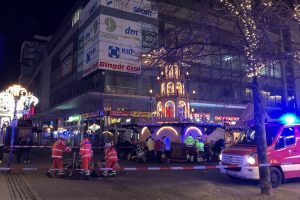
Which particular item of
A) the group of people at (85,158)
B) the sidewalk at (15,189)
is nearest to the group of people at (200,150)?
the group of people at (85,158)

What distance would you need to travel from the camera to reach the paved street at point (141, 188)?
35.2 ft

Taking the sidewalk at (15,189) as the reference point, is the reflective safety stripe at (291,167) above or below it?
above

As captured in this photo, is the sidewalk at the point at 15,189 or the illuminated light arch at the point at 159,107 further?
the illuminated light arch at the point at 159,107

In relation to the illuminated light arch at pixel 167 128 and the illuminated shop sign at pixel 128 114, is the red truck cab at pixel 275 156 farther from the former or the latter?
the illuminated shop sign at pixel 128 114

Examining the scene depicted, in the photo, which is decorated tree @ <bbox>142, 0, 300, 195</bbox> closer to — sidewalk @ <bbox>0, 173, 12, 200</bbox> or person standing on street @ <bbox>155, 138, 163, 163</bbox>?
sidewalk @ <bbox>0, 173, 12, 200</bbox>

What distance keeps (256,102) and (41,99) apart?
66582 mm

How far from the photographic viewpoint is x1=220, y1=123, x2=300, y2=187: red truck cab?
1290 centimetres

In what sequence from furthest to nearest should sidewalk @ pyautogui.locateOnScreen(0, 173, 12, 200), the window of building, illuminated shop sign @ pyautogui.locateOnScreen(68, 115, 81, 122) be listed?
the window of building → illuminated shop sign @ pyautogui.locateOnScreen(68, 115, 81, 122) → sidewalk @ pyautogui.locateOnScreen(0, 173, 12, 200)

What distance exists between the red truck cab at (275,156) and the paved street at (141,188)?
47 centimetres

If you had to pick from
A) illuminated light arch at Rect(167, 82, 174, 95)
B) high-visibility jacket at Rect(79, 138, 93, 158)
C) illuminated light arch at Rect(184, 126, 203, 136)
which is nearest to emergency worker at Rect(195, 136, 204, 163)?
illuminated light arch at Rect(184, 126, 203, 136)

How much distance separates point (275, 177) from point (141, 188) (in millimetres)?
4997

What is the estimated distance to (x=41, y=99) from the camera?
7269cm

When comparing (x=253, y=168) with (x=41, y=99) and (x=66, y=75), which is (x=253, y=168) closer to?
(x=66, y=75)

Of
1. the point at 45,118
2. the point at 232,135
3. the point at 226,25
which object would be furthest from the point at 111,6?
the point at 45,118
